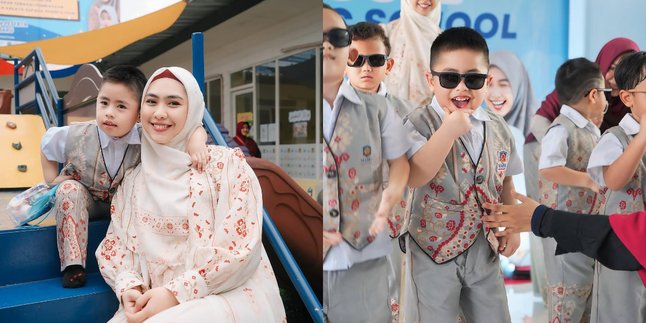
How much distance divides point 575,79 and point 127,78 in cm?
143

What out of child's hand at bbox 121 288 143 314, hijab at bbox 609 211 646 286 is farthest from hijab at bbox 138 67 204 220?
hijab at bbox 609 211 646 286

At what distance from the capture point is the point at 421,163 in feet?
4.28

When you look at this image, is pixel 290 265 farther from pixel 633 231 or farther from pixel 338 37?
pixel 633 231

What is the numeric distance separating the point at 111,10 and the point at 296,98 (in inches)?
119

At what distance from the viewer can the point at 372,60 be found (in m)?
1.29

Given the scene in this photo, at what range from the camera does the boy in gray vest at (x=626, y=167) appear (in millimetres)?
1439

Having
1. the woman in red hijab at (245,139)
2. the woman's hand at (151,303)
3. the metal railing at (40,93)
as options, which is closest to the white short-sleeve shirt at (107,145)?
the woman's hand at (151,303)

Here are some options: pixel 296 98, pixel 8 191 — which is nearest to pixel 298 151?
pixel 296 98

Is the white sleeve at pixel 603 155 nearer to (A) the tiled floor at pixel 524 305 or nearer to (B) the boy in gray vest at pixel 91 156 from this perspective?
(A) the tiled floor at pixel 524 305

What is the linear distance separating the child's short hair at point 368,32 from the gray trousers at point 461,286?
55 centimetres

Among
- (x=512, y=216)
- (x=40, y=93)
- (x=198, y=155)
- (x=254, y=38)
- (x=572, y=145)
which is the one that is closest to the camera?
(x=512, y=216)

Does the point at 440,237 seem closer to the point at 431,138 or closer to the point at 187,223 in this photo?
the point at 431,138

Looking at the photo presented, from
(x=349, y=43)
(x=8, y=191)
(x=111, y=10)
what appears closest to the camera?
(x=349, y=43)

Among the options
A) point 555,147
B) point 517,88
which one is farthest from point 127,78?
point 555,147
